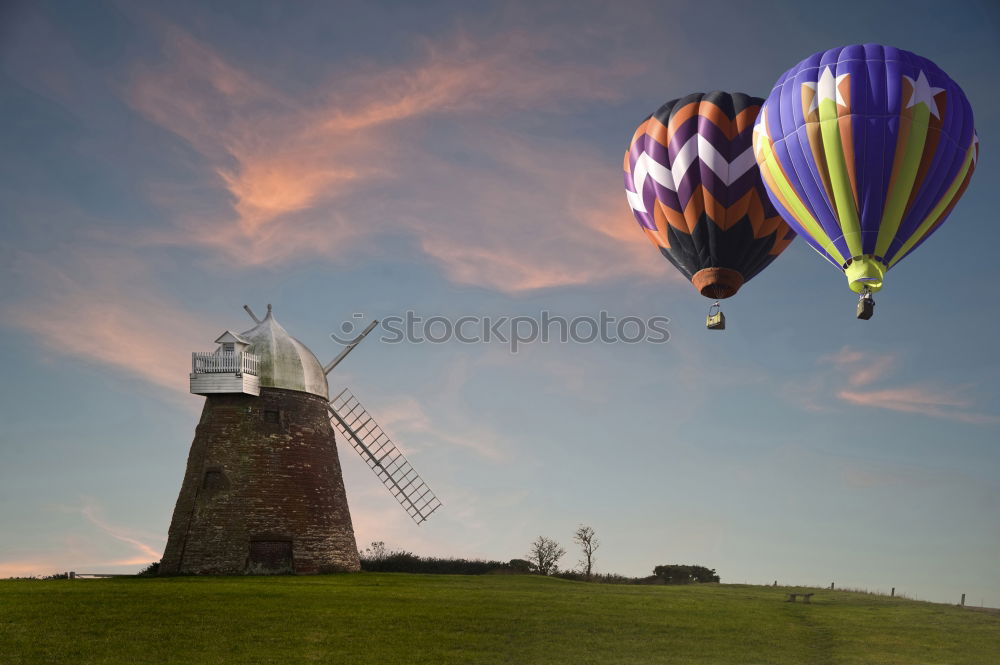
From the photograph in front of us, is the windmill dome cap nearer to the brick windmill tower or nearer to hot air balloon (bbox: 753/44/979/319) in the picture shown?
the brick windmill tower

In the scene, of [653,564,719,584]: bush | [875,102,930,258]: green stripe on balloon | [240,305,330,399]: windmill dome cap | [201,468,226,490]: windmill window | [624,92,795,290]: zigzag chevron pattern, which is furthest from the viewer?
[653,564,719,584]: bush

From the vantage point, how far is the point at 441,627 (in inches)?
888

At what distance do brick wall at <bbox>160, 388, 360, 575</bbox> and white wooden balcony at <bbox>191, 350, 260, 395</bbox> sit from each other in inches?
21.0

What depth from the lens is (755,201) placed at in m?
27.1

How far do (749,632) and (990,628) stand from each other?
9773 mm

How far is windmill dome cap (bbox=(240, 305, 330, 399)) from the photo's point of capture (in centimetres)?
3656

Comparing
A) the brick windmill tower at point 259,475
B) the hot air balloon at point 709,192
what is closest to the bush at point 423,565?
the brick windmill tower at point 259,475

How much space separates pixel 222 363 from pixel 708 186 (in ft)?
69.6

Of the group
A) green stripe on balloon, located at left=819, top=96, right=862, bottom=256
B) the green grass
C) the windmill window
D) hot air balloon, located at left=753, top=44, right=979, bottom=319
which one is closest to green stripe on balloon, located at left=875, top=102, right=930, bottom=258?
hot air balloon, located at left=753, top=44, right=979, bottom=319

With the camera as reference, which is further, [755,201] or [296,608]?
[755,201]

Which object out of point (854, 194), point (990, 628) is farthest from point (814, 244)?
point (990, 628)

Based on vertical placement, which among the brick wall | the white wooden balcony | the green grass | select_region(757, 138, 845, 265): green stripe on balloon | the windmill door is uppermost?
select_region(757, 138, 845, 265): green stripe on balloon

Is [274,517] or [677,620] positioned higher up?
[274,517]

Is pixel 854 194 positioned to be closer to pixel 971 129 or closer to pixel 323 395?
pixel 971 129
